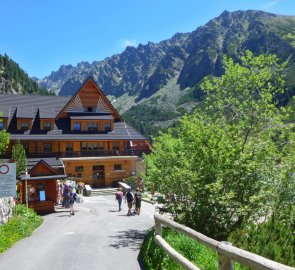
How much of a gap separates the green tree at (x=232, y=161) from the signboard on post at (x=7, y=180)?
5926 millimetres

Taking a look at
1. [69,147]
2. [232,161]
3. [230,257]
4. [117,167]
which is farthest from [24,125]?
[230,257]

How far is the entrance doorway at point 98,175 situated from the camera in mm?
48500

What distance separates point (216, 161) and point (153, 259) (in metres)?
4.57

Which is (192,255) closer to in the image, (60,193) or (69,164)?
(60,193)

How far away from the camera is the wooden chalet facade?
47312mm

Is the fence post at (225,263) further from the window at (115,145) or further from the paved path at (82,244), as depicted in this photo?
the window at (115,145)

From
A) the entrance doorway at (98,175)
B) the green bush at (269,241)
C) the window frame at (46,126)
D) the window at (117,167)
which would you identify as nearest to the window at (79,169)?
the entrance doorway at (98,175)

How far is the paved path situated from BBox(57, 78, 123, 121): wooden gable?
25.4 meters

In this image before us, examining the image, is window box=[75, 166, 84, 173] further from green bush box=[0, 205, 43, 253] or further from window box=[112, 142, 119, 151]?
green bush box=[0, 205, 43, 253]

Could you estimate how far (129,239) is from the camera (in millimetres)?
17625

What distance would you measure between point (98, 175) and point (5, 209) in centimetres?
2897

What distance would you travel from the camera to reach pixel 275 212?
1465 centimetres

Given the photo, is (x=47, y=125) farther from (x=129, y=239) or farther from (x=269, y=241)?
(x=269, y=241)

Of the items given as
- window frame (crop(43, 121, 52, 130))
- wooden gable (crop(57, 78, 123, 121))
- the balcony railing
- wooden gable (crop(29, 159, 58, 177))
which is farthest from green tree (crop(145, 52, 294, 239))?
wooden gable (crop(57, 78, 123, 121))
